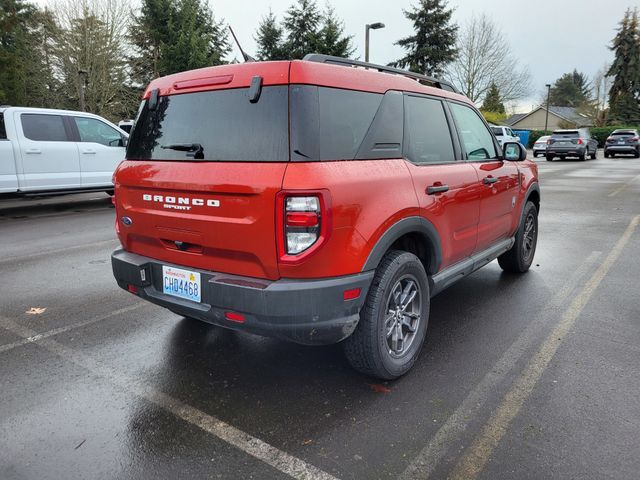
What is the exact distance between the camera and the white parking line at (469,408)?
91.9 inches

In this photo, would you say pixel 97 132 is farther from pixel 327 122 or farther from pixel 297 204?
pixel 297 204

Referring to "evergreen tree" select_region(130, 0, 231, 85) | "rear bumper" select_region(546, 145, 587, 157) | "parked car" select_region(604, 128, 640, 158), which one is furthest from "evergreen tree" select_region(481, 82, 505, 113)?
"evergreen tree" select_region(130, 0, 231, 85)

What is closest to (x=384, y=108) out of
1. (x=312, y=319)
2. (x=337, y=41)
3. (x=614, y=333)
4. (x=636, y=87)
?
(x=312, y=319)

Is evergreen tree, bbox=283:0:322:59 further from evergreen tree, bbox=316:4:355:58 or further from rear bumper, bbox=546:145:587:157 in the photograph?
rear bumper, bbox=546:145:587:157

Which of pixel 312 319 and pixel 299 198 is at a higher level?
pixel 299 198

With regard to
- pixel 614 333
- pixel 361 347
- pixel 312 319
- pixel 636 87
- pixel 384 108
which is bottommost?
pixel 614 333

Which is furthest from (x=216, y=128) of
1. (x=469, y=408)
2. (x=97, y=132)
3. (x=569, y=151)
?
(x=569, y=151)

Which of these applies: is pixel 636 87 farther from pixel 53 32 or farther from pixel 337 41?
pixel 53 32

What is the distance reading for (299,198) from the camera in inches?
97.8

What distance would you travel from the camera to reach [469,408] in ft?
9.25

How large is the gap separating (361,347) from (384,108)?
4.81 ft

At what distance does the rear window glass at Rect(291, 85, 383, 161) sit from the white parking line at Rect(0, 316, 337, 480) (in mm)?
1465

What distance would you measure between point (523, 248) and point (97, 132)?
886 centimetres

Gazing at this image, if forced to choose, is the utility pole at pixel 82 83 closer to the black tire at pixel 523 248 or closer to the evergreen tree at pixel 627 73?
the black tire at pixel 523 248
